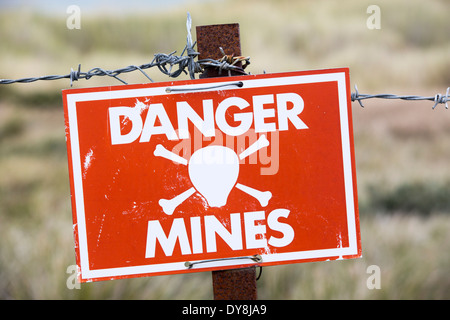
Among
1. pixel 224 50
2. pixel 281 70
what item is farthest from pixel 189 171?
pixel 281 70

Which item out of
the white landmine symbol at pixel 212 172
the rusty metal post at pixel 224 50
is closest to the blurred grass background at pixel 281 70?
the rusty metal post at pixel 224 50

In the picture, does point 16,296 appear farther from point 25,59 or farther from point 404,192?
point 25,59

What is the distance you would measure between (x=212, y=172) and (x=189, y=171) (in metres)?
0.07

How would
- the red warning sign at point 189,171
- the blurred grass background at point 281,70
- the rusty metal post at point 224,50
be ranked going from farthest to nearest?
1. the blurred grass background at point 281,70
2. the rusty metal post at point 224,50
3. the red warning sign at point 189,171

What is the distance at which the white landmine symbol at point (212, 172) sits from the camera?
1694mm

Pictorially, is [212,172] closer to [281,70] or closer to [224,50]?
[224,50]

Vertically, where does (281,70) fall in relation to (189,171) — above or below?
above

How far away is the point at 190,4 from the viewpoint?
11.0 meters

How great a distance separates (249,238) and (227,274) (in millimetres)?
189

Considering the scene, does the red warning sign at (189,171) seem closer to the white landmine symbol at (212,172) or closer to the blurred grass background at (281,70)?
the white landmine symbol at (212,172)

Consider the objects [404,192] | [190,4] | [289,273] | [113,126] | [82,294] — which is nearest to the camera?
[113,126]

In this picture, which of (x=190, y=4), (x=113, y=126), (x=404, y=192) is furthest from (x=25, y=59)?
(x=113, y=126)

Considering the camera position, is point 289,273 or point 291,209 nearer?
point 291,209

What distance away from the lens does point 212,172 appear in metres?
1.69
